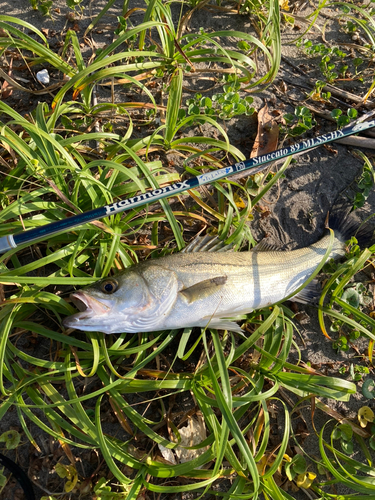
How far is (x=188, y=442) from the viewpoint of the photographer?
305 cm

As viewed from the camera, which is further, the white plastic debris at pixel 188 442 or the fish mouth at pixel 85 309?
the white plastic debris at pixel 188 442

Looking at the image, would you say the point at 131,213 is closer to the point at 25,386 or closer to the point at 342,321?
the point at 25,386

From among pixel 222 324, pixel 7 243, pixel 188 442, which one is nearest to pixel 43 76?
pixel 7 243

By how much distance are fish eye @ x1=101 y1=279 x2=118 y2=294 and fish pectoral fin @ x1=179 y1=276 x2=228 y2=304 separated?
51 centimetres

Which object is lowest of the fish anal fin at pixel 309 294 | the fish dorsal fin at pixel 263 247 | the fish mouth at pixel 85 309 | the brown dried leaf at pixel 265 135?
the fish anal fin at pixel 309 294

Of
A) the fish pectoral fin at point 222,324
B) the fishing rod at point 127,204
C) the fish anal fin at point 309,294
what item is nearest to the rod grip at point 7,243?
the fishing rod at point 127,204

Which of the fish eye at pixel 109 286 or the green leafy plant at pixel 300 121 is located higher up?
the green leafy plant at pixel 300 121

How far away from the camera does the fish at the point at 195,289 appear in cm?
265

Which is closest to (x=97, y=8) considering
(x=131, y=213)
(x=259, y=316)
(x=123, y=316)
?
(x=131, y=213)

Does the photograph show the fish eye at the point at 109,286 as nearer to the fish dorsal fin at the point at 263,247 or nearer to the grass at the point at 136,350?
the grass at the point at 136,350

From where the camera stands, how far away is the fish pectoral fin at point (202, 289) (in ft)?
9.38

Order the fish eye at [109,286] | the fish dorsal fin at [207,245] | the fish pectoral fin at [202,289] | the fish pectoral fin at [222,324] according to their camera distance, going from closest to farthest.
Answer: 1. the fish eye at [109,286]
2. the fish pectoral fin at [202,289]
3. the fish pectoral fin at [222,324]
4. the fish dorsal fin at [207,245]

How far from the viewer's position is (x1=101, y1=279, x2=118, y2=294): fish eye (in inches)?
106

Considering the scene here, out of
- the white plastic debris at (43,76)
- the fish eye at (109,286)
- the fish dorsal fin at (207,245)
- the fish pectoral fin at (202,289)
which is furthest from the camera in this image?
the white plastic debris at (43,76)
